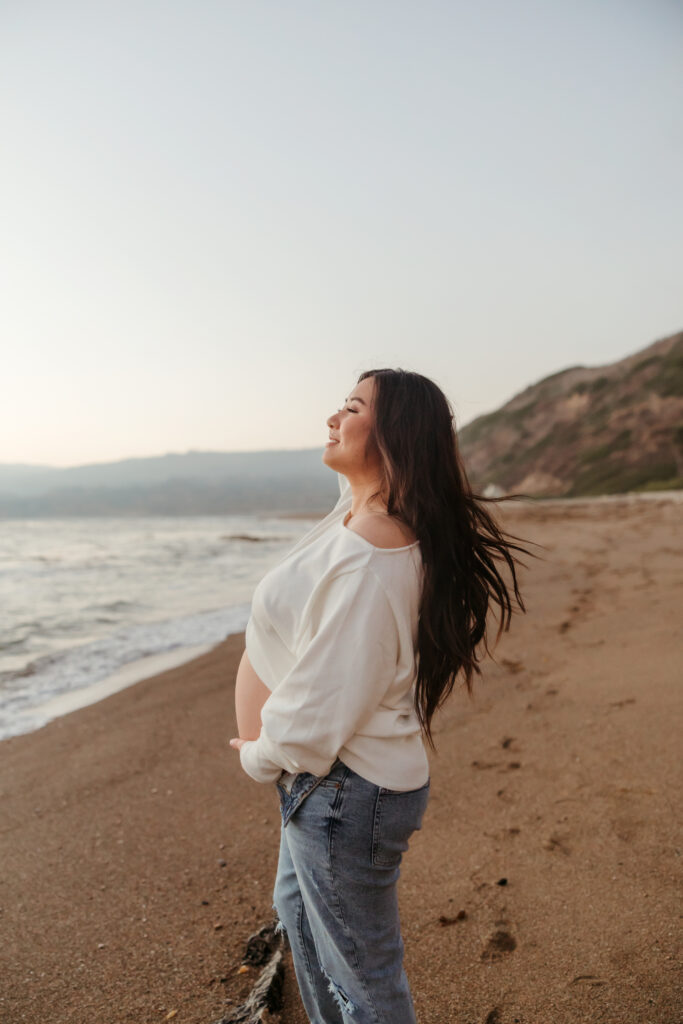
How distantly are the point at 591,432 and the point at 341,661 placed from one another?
138 feet

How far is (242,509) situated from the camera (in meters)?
69.1

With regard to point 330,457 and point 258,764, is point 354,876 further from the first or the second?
point 330,457

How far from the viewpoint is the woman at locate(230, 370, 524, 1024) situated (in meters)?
1.31

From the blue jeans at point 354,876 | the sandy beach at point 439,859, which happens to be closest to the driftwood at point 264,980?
the sandy beach at point 439,859

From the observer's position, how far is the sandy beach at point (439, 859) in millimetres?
2037

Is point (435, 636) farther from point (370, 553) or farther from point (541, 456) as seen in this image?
point (541, 456)

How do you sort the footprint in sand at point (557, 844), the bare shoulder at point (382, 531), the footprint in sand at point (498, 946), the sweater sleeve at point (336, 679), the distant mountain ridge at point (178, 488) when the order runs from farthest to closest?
the distant mountain ridge at point (178, 488) → the footprint in sand at point (557, 844) → the footprint in sand at point (498, 946) → the bare shoulder at point (382, 531) → the sweater sleeve at point (336, 679)

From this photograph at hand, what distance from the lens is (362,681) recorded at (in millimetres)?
1304

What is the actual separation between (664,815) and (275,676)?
87.3 inches

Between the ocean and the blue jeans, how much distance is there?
12.9ft

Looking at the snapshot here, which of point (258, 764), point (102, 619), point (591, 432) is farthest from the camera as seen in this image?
point (591, 432)

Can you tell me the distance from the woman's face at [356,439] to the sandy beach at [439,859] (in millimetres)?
1667

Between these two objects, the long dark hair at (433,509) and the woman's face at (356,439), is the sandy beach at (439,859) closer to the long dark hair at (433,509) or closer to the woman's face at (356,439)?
the long dark hair at (433,509)

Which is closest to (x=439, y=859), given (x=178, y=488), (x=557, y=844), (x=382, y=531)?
(x=557, y=844)
